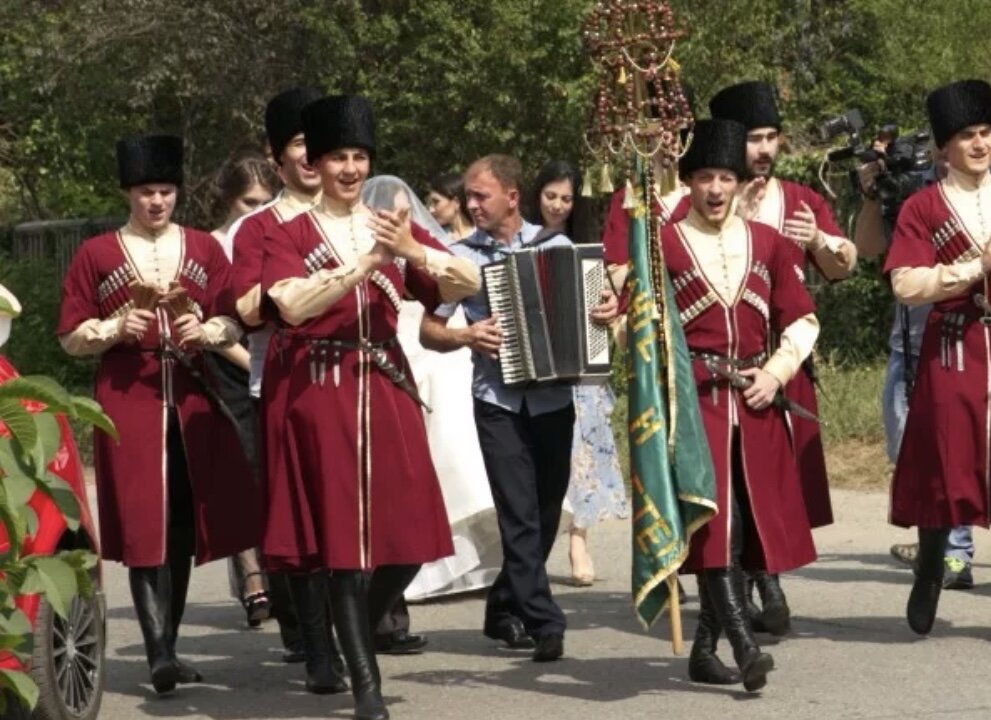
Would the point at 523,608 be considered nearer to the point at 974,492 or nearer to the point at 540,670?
the point at 540,670

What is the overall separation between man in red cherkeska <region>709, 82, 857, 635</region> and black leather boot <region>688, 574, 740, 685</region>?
924 mm

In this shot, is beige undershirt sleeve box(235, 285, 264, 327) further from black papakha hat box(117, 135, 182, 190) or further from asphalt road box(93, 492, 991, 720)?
asphalt road box(93, 492, 991, 720)

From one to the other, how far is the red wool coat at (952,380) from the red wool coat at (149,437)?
8.16ft

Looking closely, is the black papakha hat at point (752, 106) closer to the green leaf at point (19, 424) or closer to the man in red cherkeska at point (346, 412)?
the man in red cherkeska at point (346, 412)

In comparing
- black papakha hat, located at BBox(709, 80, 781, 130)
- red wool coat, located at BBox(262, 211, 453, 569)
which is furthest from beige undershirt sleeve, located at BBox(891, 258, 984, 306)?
red wool coat, located at BBox(262, 211, 453, 569)

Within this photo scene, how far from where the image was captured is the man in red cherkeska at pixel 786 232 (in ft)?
32.0

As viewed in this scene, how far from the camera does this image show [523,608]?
30.9 ft

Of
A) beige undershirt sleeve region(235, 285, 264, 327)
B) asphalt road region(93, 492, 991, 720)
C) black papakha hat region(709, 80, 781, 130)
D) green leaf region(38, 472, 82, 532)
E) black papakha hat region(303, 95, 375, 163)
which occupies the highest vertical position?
black papakha hat region(709, 80, 781, 130)

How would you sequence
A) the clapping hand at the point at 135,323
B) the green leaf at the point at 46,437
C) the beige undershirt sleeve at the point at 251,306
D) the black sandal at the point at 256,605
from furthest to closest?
the black sandal at the point at 256,605 < the clapping hand at the point at 135,323 < the beige undershirt sleeve at the point at 251,306 < the green leaf at the point at 46,437

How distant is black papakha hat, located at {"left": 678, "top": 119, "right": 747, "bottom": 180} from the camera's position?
8.66 meters

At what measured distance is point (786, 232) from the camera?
9.91 metres

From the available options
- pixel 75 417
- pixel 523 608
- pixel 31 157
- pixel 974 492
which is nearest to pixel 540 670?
pixel 523 608

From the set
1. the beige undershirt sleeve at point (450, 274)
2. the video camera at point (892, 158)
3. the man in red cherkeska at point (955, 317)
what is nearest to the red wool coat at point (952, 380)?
the man in red cherkeska at point (955, 317)

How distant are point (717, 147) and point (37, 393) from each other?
11.1ft
